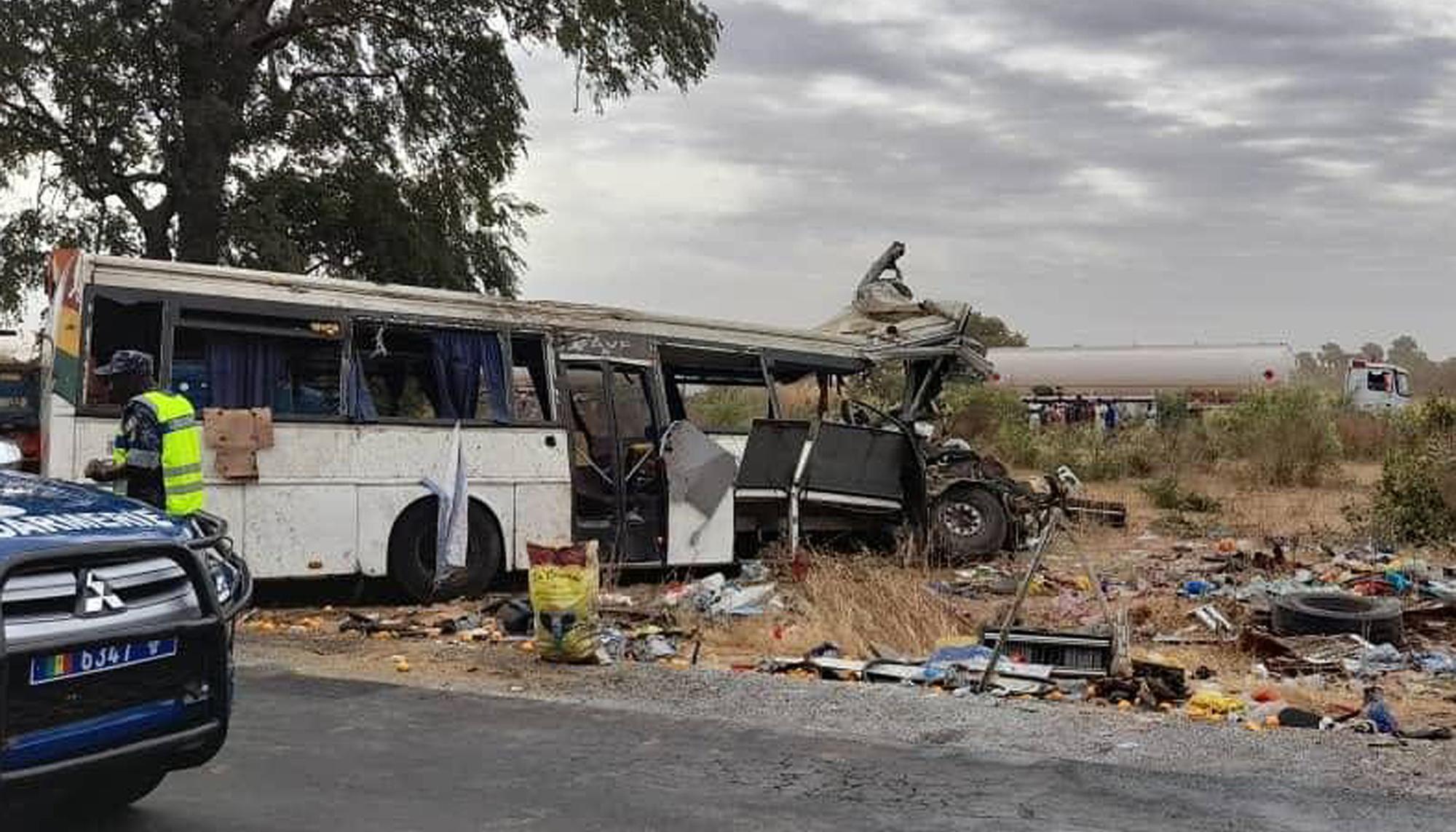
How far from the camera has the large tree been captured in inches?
724

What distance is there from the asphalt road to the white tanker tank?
146 feet

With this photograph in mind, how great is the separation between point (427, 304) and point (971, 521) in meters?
6.22

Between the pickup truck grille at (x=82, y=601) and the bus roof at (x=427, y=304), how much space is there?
6.00 metres

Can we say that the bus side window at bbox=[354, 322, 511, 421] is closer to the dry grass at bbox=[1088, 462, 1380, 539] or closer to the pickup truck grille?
the pickup truck grille

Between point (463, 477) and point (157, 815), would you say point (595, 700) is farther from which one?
point (463, 477)

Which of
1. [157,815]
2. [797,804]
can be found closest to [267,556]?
[157,815]

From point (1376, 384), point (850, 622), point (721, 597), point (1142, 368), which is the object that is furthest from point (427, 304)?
point (1142, 368)

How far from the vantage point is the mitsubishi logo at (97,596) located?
4.11m

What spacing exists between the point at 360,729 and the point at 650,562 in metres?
5.36

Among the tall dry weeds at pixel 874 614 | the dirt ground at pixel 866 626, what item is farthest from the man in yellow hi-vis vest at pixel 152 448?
the tall dry weeds at pixel 874 614

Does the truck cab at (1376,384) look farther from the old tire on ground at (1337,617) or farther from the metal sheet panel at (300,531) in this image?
the metal sheet panel at (300,531)

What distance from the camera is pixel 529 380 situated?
38.2 feet

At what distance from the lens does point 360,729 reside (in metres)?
6.79

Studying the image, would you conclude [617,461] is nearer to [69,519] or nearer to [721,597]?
[721,597]
